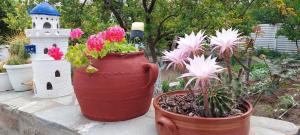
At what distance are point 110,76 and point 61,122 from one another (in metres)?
0.51

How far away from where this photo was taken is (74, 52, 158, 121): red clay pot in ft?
6.35

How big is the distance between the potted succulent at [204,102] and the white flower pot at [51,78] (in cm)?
126

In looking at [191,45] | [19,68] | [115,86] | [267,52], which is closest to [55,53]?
[115,86]

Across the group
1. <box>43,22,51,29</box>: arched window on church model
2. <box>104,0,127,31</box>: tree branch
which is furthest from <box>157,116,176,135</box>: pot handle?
<box>104,0,127,31</box>: tree branch

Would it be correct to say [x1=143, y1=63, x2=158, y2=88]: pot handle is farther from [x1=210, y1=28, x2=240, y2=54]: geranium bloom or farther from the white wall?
the white wall

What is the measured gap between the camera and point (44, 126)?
2.22 meters

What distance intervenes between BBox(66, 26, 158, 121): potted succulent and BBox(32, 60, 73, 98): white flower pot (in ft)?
2.20

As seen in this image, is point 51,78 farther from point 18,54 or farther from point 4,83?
point 4,83

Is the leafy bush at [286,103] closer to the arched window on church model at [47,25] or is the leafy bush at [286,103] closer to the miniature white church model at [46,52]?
the miniature white church model at [46,52]

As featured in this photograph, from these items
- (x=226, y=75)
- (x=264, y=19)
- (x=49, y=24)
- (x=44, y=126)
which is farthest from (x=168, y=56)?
(x=264, y=19)

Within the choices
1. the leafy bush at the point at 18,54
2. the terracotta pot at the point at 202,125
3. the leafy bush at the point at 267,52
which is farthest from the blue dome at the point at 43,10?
the leafy bush at the point at 267,52

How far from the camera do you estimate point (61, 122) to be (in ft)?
6.94

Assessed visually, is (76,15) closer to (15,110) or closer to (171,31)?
(171,31)

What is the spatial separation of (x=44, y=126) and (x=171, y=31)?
2797mm
